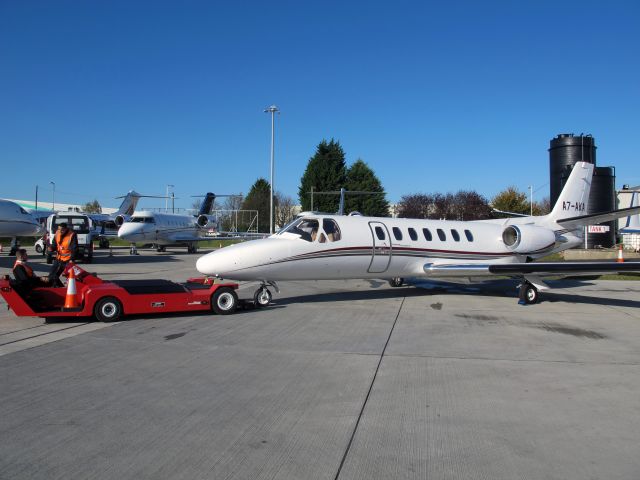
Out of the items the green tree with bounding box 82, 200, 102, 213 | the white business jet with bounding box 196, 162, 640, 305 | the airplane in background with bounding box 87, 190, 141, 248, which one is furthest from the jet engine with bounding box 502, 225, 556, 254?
the green tree with bounding box 82, 200, 102, 213

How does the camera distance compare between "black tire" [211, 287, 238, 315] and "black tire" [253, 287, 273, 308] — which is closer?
"black tire" [211, 287, 238, 315]

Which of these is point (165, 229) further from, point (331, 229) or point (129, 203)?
point (331, 229)

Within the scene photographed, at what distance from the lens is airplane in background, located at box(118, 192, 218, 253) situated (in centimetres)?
3422

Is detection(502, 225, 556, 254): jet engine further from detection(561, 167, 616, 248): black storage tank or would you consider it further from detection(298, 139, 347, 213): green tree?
detection(298, 139, 347, 213): green tree

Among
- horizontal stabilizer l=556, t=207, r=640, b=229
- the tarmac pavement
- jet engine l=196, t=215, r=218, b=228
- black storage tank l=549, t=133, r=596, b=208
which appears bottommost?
the tarmac pavement

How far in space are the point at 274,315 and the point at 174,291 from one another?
2102 millimetres

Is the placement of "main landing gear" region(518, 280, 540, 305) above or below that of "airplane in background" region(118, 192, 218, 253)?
below

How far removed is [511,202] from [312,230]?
61.4 metres

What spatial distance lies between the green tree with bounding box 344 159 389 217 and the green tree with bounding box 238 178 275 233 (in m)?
17.4

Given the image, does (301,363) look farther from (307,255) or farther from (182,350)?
(307,255)

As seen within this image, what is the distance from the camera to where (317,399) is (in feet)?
17.3

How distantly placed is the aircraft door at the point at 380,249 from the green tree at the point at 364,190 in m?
54.9

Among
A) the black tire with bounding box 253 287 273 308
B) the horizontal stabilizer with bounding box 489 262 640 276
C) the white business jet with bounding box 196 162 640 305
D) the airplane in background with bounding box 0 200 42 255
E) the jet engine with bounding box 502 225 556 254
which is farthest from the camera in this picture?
the airplane in background with bounding box 0 200 42 255

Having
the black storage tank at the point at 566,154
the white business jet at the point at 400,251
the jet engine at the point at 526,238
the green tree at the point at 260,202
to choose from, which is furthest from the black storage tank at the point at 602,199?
the green tree at the point at 260,202
